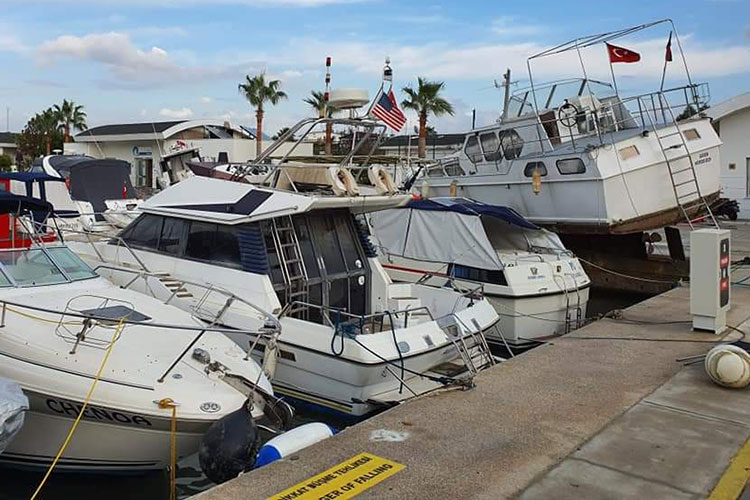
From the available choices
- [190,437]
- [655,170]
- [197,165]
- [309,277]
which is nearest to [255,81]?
[197,165]

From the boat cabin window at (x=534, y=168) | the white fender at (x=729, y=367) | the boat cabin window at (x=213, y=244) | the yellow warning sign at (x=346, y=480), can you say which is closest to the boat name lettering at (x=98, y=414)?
the yellow warning sign at (x=346, y=480)

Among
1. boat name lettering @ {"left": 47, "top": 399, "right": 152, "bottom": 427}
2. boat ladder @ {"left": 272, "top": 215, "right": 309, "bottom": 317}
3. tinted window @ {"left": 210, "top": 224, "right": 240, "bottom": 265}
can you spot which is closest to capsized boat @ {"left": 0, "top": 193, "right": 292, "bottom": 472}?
boat name lettering @ {"left": 47, "top": 399, "right": 152, "bottom": 427}

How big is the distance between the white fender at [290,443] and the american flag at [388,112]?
19.9 feet

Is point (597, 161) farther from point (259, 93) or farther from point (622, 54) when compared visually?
point (259, 93)

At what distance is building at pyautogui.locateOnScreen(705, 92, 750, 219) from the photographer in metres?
28.9

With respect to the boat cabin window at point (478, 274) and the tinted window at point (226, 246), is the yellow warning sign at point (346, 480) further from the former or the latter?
the boat cabin window at point (478, 274)

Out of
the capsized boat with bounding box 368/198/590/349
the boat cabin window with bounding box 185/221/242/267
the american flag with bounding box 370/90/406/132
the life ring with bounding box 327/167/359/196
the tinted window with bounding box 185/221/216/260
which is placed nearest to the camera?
the boat cabin window with bounding box 185/221/242/267

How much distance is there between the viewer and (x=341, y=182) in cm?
851

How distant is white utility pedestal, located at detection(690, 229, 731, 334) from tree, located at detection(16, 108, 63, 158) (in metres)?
50.7

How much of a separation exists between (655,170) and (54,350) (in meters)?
12.8

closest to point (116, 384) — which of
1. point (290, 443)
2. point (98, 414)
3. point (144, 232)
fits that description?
point (98, 414)

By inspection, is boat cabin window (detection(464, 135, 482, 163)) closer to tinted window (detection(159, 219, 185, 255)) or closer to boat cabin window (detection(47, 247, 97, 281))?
tinted window (detection(159, 219, 185, 255))

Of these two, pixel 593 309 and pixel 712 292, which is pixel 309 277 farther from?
pixel 593 309

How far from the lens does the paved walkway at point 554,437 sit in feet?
15.0
